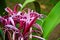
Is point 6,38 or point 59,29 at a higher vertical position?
point 6,38

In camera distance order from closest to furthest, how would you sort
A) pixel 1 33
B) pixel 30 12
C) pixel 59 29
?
pixel 1 33 → pixel 30 12 → pixel 59 29

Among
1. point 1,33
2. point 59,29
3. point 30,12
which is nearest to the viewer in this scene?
point 1,33

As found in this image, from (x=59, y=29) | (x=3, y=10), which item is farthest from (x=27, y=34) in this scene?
(x=59, y=29)

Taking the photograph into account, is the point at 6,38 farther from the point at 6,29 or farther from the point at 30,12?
the point at 30,12

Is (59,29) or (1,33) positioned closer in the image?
(1,33)

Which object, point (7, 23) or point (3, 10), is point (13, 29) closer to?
point (7, 23)

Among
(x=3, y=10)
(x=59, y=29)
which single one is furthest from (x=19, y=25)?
(x=59, y=29)
